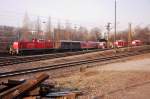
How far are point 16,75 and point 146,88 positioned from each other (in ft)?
26.9

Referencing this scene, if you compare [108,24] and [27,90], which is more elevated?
[108,24]

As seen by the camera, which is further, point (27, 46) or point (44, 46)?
point (44, 46)

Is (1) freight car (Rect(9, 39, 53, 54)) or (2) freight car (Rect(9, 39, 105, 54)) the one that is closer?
(1) freight car (Rect(9, 39, 53, 54))

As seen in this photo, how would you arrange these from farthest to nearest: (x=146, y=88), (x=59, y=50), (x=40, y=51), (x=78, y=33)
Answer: (x=78, y=33)
(x=59, y=50)
(x=40, y=51)
(x=146, y=88)

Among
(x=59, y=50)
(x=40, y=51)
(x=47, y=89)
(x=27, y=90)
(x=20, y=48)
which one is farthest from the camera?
(x=59, y=50)

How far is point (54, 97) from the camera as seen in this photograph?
9.52 metres

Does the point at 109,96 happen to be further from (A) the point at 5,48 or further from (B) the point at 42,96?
(A) the point at 5,48

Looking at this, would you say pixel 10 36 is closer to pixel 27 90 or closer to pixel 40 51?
pixel 40 51

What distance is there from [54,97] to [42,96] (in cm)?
46

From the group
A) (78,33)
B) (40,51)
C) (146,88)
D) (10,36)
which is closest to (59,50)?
(40,51)

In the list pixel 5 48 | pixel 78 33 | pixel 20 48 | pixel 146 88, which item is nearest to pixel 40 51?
pixel 20 48

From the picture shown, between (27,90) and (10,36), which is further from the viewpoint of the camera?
(10,36)

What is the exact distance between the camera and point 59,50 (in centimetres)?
5109

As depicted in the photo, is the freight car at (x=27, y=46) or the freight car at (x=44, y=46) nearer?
the freight car at (x=27, y=46)
